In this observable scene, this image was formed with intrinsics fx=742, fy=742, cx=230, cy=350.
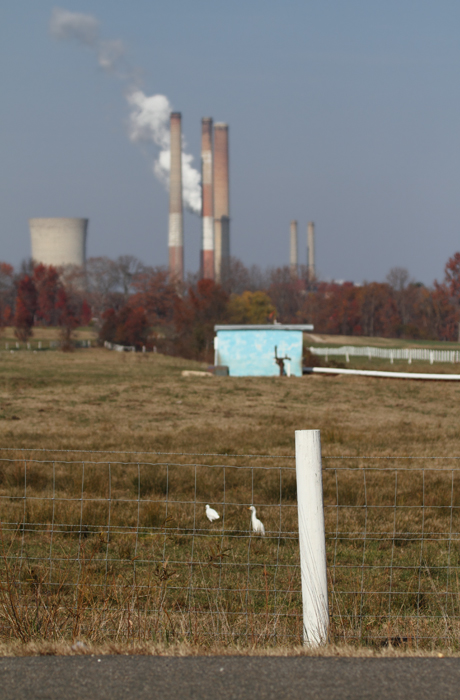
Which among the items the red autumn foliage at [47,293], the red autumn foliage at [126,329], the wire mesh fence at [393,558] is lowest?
the wire mesh fence at [393,558]

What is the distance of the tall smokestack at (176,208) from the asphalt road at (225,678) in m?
92.7

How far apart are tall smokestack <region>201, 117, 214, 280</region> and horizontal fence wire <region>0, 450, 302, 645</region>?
3460 inches

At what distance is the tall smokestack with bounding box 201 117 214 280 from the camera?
97750 mm

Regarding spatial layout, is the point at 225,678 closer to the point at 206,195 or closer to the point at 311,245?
the point at 206,195

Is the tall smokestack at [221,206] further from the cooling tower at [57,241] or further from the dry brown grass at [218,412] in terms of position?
the dry brown grass at [218,412]

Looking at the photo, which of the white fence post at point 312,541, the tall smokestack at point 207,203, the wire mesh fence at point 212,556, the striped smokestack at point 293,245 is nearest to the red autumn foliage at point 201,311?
the tall smokestack at point 207,203

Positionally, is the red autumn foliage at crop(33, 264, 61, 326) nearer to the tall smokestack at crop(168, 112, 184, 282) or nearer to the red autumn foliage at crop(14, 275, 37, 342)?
the tall smokestack at crop(168, 112, 184, 282)

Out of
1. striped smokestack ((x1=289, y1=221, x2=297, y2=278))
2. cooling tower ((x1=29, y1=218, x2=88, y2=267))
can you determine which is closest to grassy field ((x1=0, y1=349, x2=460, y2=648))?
cooling tower ((x1=29, y1=218, x2=88, y2=267))

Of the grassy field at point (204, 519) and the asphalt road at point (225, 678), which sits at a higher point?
the asphalt road at point (225, 678)

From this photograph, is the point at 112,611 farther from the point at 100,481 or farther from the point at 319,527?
Answer: the point at 100,481

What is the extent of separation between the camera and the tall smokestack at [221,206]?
100625 mm

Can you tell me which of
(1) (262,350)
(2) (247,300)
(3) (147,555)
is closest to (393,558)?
(3) (147,555)

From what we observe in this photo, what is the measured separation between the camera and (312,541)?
13.2ft

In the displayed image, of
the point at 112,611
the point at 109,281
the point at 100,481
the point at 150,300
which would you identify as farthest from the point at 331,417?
the point at 109,281
